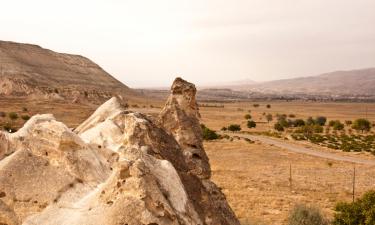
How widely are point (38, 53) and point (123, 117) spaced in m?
167

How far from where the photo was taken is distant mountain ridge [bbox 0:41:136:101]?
113375mm

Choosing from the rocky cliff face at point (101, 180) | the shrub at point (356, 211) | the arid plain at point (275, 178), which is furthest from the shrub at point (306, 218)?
the rocky cliff face at point (101, 180)

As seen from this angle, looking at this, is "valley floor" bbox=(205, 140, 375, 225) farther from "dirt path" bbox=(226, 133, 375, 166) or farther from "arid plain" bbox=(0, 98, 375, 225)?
"dirt path" bbox=(226, 133, 375, 166)

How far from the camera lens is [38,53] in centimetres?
16800

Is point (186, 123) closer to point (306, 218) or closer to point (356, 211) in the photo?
point (356, 211)

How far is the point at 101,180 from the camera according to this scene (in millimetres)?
7723

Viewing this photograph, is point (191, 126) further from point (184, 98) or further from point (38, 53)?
point (38, 53)

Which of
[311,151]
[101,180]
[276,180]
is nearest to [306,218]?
[101,180]

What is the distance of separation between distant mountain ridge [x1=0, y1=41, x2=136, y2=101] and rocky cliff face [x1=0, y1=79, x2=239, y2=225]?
101m

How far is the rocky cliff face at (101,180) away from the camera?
6.18 m

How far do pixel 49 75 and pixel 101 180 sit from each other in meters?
148

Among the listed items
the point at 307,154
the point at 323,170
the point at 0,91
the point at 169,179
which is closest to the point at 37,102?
the point at 0,91

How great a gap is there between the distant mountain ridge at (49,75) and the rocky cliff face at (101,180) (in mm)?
101039

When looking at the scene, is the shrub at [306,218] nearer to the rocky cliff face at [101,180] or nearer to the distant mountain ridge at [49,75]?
the rocky cliff face at [101,180]
